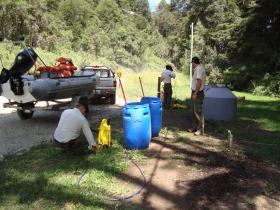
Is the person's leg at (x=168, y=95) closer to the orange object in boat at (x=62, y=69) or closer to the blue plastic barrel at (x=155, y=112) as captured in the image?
the orange object in boat at (x=62, y=69)

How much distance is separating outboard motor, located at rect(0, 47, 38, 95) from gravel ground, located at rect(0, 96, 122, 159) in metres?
1.10

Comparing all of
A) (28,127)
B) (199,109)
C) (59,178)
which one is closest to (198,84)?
(199,109)

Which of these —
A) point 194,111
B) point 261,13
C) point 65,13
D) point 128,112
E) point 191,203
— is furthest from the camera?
point 65,13

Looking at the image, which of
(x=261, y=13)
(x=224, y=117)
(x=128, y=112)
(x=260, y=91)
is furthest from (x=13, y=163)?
(x=260, y=91)

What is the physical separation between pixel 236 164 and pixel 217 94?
5668mm

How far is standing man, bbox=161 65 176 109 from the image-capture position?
15.1 meters

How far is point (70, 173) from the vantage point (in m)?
7.10

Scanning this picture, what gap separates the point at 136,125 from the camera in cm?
834

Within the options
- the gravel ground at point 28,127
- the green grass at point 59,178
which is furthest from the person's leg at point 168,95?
the green grass at point 59,178

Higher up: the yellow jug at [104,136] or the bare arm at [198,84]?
the bare arm at [198,84]

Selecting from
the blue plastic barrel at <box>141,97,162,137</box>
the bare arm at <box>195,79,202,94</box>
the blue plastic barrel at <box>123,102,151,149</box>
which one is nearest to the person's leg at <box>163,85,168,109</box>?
the bare arm at <box>195,79,202,94</box>

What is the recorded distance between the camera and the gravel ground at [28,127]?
9.77m

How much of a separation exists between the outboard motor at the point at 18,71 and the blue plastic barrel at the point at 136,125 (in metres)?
Answer: 4.70

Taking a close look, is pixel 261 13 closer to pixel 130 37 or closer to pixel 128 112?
pixel 128 112
